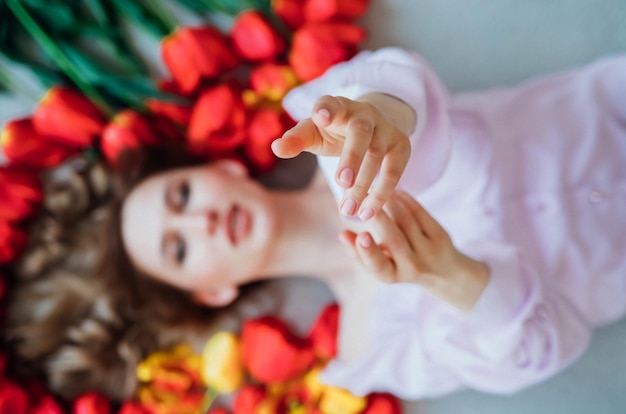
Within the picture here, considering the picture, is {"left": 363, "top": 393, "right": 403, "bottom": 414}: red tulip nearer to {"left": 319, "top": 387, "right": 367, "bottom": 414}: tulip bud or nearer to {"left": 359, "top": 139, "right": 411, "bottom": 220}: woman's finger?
{"left": 319, "top": 387, "right": 367, "bottom": 414}: tulip bud

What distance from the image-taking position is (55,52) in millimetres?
979

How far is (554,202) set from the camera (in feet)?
2.58

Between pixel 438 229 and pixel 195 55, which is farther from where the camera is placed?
pixel 195 55

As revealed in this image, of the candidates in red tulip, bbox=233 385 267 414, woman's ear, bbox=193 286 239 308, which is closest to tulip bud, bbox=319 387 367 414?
red tulip, bbox=233 385 267 414

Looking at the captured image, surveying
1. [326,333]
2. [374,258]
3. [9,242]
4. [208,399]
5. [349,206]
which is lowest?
[208,399]

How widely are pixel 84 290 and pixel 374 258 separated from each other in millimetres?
590

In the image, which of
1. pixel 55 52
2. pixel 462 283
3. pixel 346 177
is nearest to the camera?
pixel 346 177

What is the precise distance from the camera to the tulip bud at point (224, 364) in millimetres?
982

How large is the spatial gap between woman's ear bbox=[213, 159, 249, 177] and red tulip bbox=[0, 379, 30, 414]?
46cm

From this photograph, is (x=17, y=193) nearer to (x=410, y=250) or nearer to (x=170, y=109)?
(x=170, y=109)

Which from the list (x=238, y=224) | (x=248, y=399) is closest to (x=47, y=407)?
(x=248, y=399)

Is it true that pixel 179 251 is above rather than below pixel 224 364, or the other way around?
above

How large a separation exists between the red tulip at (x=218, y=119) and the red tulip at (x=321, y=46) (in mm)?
112

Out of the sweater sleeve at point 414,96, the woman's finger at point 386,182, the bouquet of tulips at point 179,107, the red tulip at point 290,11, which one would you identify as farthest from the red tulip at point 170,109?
the woman's finger at point 386,182
